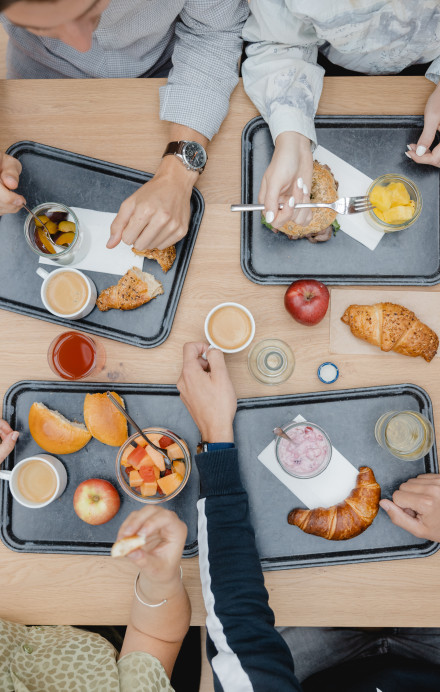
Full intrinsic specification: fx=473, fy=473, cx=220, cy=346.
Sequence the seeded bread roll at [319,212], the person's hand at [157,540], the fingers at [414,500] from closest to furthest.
A: 1. the person's hand at [157,540]
2. the fingers at [414,500]
3. the seeded bread roll at [319,212]

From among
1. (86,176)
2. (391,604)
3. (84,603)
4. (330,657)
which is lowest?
A: (330,657)

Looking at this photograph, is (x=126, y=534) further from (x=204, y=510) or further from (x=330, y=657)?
(x=330, y=657)

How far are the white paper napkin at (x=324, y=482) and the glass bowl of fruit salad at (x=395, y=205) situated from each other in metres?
0.62

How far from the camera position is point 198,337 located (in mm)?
1300

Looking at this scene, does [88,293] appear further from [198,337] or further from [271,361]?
[271,361]

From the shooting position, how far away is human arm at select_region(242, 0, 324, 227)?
48.2 inches

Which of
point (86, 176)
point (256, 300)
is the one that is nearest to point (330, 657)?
point (256, 300)

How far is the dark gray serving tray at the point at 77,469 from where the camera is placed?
4.10 ft

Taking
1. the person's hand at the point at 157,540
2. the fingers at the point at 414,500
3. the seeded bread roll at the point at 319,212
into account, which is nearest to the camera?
the person's hand at the point at 157,540

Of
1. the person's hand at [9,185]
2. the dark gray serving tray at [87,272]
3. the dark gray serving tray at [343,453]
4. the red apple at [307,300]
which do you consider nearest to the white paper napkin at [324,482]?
the dark gray serving tray at [343,453]

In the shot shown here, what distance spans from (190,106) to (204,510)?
105cm

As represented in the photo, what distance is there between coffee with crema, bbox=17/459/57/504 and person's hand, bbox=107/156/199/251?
609mm

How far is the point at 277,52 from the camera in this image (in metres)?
1.27

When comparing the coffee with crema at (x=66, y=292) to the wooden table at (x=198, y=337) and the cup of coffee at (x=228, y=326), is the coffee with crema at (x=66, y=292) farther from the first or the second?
the cup of coffee at (x=228, y=326)
